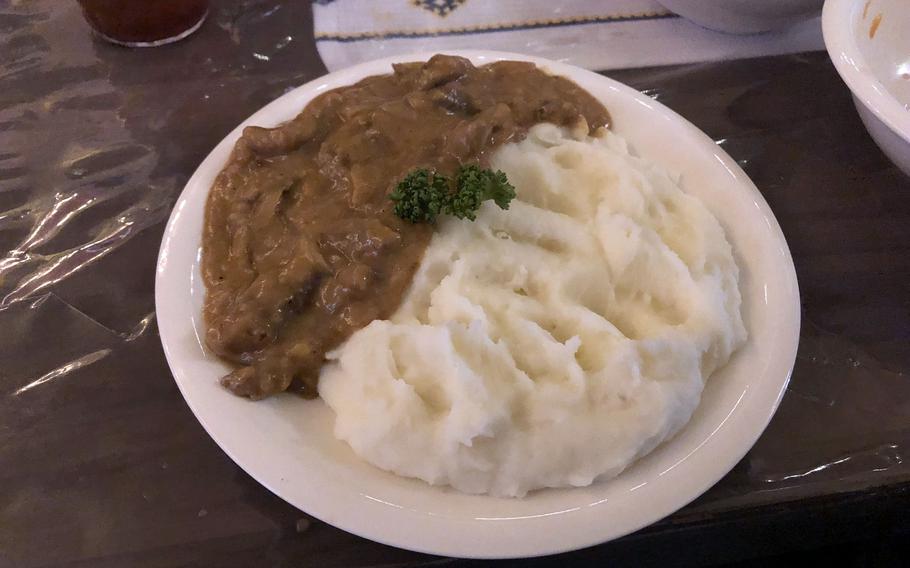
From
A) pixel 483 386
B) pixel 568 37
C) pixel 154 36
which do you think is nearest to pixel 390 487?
pixel 483 386

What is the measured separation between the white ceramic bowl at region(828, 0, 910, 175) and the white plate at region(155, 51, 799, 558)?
1.74 ft

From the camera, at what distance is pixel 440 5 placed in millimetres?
3988

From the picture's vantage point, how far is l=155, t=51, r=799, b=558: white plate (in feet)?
6.19

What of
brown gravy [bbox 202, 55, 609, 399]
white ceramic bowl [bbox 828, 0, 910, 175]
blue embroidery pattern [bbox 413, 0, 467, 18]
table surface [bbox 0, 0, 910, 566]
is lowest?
table surface [bbox 0, 0, 910, 566]

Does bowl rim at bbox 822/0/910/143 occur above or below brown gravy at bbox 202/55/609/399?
above

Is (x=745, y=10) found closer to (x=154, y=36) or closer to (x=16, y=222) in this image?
(x=154, y=36)

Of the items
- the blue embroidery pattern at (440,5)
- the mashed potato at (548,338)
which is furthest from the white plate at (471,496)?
the blue embroidery pattern at (440,5)

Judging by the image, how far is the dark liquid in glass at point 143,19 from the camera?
3.63 meters

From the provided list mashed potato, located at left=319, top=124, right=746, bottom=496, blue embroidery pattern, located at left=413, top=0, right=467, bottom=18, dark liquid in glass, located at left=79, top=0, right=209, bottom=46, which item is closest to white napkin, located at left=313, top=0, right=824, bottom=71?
blue embroidery pattern, located at left=413, top=0, right=467, bottom=18

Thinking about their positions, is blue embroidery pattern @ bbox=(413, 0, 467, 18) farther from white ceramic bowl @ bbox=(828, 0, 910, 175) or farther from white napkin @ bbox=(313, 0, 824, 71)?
white ceramic bowl @ bbox=(828, 0, 910, 175)

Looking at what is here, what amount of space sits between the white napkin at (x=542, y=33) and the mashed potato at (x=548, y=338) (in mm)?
1389

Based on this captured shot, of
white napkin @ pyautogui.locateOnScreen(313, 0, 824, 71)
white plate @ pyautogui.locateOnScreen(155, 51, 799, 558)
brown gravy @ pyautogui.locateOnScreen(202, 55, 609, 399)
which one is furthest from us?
white napkin @ pyautogui.locateOnScreen(313, 0, 824, 71)

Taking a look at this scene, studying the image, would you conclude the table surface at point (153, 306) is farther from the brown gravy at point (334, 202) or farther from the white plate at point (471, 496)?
the brown gravy at point (334, 202)

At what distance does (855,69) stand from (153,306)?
2.98 m
